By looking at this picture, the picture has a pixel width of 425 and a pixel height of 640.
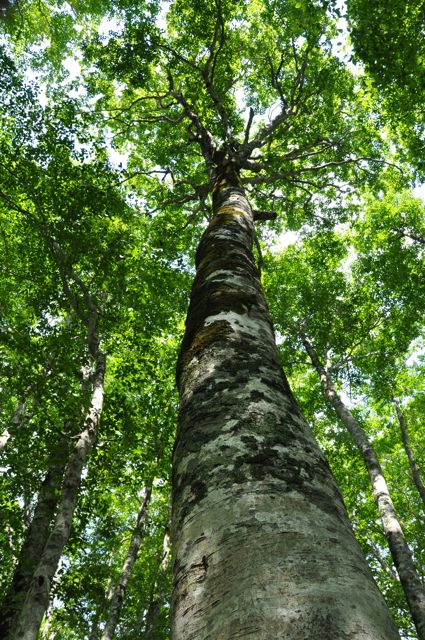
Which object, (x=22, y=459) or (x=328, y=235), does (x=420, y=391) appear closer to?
(x=328, y=235)

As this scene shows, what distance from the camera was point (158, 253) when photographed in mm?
11570

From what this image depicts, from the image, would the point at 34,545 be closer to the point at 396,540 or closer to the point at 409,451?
the point at 396,540

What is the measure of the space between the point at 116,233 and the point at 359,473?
13.9 meters

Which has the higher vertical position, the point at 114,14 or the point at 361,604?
the point at 114,14

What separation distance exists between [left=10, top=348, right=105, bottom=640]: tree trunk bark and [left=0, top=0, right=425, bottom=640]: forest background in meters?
0.04

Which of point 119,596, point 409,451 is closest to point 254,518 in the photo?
point 119,596

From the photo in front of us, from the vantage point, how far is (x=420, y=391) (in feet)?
58.9

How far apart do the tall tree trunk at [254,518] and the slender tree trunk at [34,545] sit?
563 centimetres

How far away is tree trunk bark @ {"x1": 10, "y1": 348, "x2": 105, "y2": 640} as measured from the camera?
16.0 feet

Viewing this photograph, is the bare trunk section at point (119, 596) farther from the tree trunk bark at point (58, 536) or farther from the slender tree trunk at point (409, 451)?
the slender tree trunk at point (409, 451)

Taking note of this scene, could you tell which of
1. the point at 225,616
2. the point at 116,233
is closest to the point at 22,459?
the point at 116,233

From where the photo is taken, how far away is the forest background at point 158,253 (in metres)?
7.87

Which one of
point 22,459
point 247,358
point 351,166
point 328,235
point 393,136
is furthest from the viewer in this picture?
point 393,136

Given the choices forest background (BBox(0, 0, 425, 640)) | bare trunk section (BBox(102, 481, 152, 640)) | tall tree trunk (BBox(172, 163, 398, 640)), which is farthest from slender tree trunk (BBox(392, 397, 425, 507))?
Result: tall tree trunk (BBox(172, 163, 398, 640))
